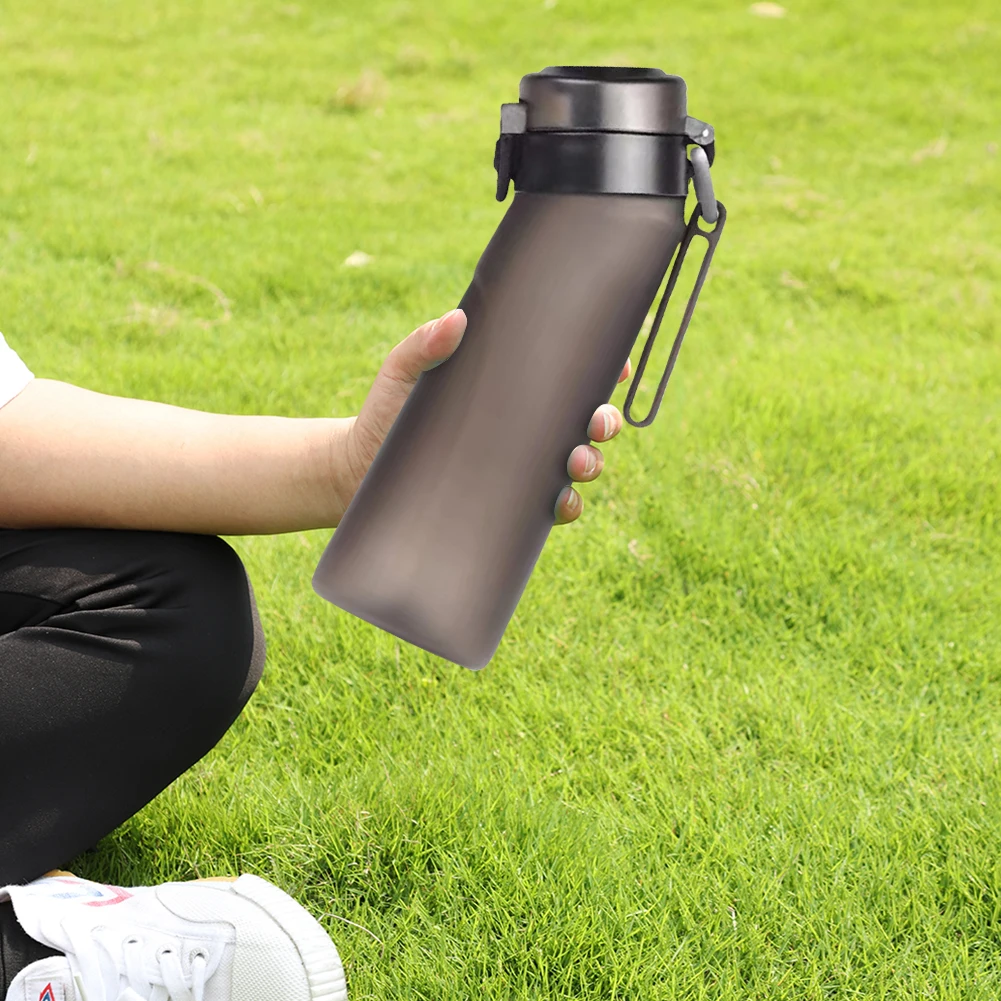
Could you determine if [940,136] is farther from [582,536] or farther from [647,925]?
[647,925]

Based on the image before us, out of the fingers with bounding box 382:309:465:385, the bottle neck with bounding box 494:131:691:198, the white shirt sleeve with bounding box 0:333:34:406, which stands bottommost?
the white shirt sleeve with bounding box 0:333:34:406

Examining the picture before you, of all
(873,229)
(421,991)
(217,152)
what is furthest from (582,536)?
(217,152)

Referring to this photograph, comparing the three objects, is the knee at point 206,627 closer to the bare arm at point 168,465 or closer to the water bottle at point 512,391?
the bare arm at point 168,465

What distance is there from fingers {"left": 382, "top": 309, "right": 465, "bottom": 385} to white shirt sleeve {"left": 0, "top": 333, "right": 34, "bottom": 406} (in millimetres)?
578

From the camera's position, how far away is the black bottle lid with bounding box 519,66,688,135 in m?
1.27

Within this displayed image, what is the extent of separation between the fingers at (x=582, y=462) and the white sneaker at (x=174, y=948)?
685mm

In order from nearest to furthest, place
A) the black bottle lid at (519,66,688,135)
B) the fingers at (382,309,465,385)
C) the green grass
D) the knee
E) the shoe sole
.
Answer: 1. the black bottle lid at (519,66,688,135)
2. the fingers at (382,309,465,385)
3. the shoe sole
4. the knee
5. the green grass

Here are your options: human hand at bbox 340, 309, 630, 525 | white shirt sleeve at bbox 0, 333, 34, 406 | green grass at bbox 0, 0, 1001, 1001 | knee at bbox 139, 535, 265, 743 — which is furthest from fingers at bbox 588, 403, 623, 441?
white shirt sleeve at bbox 0, 333, 34, 406

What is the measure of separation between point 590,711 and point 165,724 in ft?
2.70

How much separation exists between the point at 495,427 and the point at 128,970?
0.83 metres

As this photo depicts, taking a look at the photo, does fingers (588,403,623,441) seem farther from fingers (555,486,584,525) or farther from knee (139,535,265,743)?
knee (139,535,265,743)

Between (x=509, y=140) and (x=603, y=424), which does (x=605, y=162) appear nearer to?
(x=509, y=140)

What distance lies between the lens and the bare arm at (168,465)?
5.32ft

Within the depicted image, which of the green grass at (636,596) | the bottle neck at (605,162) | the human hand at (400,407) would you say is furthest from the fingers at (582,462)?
the green grass at (636,596)
